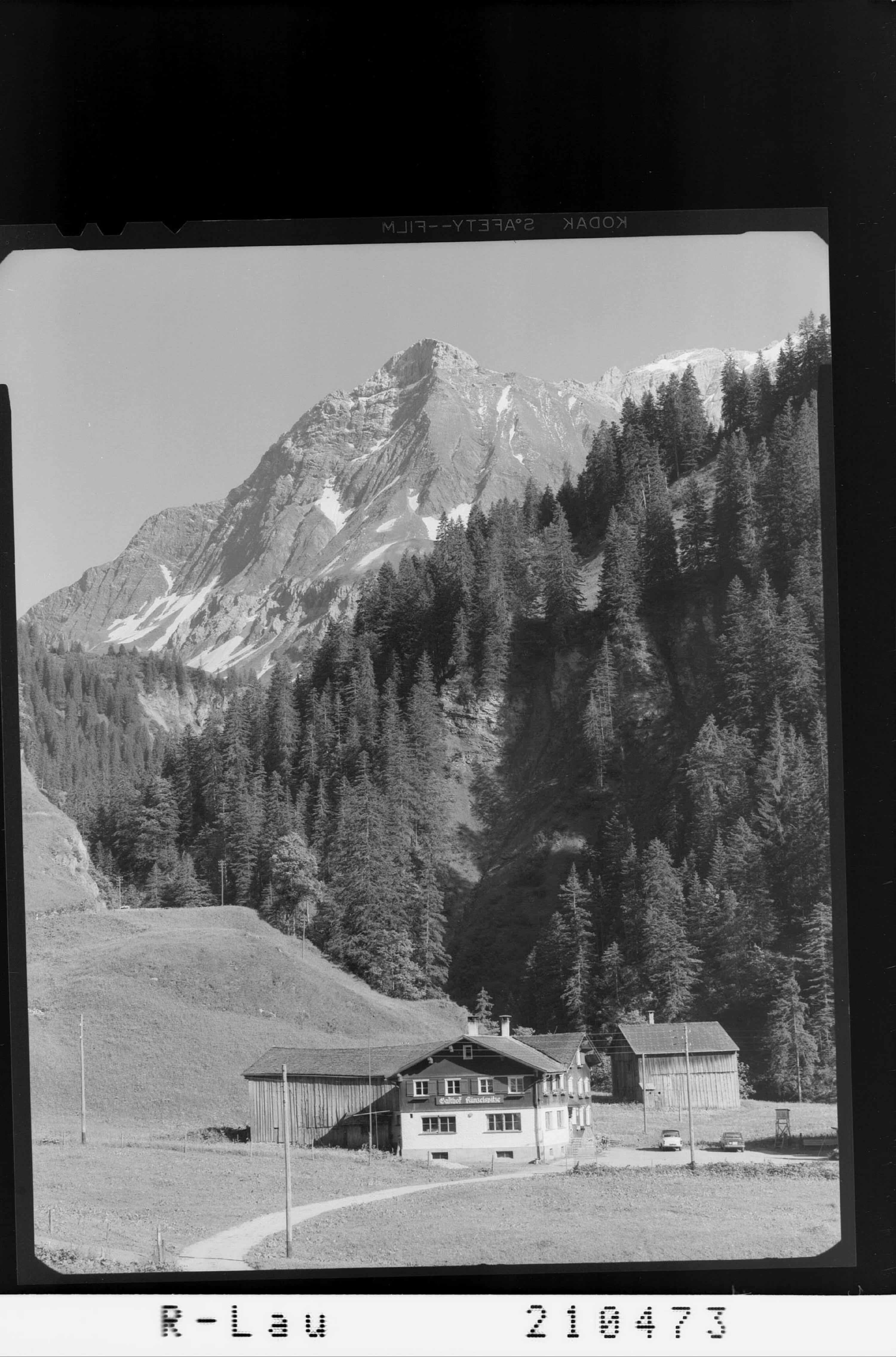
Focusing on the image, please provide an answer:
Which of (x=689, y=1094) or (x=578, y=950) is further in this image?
(x=578, y=950)

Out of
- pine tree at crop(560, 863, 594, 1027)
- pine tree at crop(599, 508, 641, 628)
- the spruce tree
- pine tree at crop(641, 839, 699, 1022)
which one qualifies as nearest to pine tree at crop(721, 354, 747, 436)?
the spruce tree

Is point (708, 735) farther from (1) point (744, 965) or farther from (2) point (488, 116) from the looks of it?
(2) point (488, 116)

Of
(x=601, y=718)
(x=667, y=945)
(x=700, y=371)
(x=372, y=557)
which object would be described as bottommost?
(x=667, y=945)

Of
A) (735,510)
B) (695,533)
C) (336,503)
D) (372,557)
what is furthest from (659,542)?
(336,503)

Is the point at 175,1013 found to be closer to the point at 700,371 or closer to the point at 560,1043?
the point at 560,1043

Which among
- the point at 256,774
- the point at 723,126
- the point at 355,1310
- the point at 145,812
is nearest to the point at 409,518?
the point at 256,774

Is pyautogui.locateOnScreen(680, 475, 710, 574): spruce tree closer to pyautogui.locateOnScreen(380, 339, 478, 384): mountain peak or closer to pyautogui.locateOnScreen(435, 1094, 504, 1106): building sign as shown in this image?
pyautogui.locateOnScreen(380, 339, 478, 384): mountain peak
